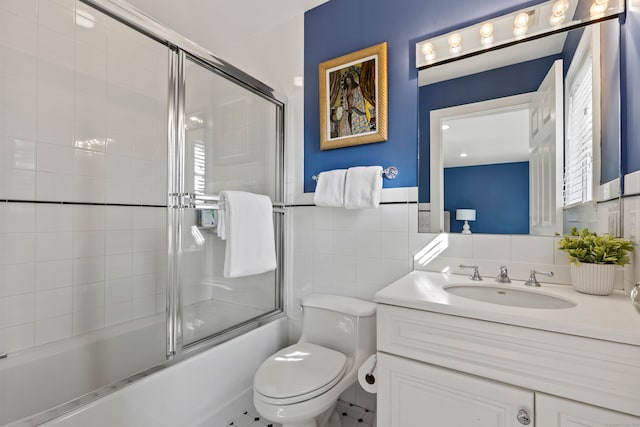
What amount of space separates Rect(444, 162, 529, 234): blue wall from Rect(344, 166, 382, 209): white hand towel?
13.8 inches

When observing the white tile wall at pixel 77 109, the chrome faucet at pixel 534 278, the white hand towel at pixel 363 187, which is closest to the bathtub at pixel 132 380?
the white tile wall at pixel 77 109

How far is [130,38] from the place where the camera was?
191 centimetres

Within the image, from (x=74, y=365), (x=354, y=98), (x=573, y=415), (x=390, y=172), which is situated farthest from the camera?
(x=354, y=98)

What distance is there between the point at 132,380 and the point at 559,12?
2.39 m

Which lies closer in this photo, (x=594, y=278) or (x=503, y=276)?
(x=594, y=278)

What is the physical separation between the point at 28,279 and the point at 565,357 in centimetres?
229

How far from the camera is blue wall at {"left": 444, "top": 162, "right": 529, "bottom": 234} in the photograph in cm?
132

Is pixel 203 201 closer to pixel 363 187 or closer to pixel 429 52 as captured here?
pixel 363 187

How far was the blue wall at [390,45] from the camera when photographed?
151cm

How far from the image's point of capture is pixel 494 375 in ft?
2.92

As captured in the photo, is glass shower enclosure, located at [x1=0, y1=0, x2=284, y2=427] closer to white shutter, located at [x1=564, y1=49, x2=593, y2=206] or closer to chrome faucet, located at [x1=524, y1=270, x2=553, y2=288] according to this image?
chrome faucet, located at [x1=524, y1=270, x2=553, y2=288]

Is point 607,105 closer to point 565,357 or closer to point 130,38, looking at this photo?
point 565,357

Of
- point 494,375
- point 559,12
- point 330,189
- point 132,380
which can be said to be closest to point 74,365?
point 132,380

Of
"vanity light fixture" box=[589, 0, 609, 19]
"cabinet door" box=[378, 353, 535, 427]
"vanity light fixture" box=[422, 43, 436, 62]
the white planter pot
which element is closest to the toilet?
"cabinet door" box=[378, 353, 535, 427]
